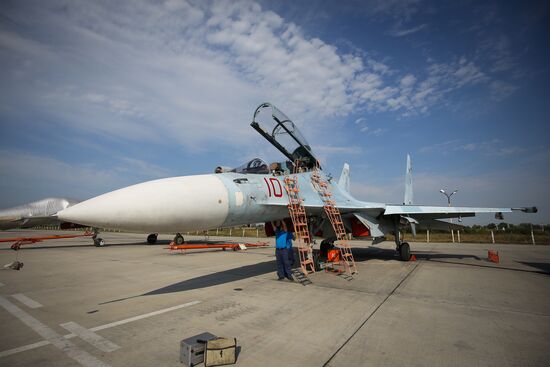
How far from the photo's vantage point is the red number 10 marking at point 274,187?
546 cm

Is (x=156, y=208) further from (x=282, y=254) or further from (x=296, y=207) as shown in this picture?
Answer: (x=282, y=254)

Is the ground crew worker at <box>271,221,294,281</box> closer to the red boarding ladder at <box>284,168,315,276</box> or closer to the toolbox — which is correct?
the red boarding ladder at <box>284,168,315,276</box>

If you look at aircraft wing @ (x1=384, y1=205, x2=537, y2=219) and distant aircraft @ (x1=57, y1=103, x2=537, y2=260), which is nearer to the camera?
distant aircraft @ (x1=57, y1=103, x2=537, y2=260)

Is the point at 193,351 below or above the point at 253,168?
below

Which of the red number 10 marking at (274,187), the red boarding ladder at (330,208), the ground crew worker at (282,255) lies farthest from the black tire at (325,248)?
the red number 10 marking at (274,187)

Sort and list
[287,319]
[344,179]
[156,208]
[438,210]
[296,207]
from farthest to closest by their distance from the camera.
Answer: [344,179] < [438,210] < [296,207] < [287,319] < [156,208]

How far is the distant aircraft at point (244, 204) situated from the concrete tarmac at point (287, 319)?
1291mm

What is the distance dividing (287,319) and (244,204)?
196 cm

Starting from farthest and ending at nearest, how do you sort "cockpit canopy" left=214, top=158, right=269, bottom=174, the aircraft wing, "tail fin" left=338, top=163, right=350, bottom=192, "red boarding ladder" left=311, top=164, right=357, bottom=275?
"tail fin" left=338, top=163, right=350, bottom=192 → the aircraft wing → "red boarding ladder" left=311, top=164, right=357, bottom=275 → "cockpit canopy" left=214, top=158, right=269, bottom=174

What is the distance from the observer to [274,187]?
559 cm

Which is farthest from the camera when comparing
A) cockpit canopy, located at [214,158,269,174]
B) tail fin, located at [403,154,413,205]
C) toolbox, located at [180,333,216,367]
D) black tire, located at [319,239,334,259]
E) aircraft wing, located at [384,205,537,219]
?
tail fin, located at [403,154,413,205]

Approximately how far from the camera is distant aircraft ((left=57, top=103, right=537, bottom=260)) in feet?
11.1

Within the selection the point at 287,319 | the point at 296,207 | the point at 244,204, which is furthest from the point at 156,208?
the point at 296,207

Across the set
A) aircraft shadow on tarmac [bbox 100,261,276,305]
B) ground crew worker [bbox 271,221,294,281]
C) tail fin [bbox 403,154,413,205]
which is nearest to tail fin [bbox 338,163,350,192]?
tail fin [bbox 403,154,413,205]
